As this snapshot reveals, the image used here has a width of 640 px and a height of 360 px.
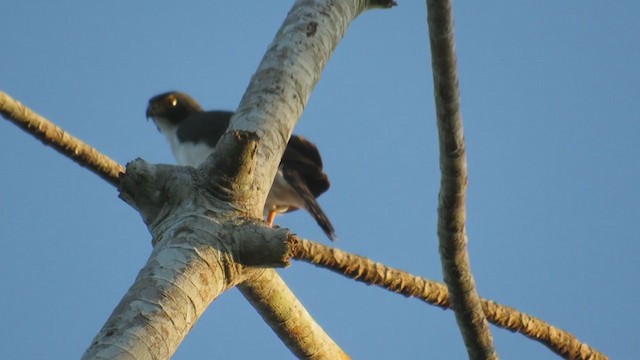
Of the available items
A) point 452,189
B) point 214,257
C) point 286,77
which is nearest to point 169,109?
point 286,77

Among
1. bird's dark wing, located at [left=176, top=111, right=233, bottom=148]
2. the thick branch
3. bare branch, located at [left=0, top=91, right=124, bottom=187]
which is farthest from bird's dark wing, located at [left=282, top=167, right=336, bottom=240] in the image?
the thick branch

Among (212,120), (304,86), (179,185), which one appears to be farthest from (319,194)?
(179,185)

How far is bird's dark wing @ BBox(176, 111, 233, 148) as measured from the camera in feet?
23.0

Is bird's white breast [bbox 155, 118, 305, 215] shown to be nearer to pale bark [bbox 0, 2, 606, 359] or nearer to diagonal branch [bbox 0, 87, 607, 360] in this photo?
diagonal branch [bbox 0, 87, 607, 360]

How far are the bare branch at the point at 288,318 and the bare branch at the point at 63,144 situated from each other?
108 centimetres

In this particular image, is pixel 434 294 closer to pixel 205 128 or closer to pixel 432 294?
pixel 432 294

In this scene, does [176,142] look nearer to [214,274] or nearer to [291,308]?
[291,308]

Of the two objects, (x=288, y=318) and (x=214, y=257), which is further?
(x=288, y=318)

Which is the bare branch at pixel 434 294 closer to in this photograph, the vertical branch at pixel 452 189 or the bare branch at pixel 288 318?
the bare branch at pixel 288 318

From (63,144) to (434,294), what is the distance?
1768mm

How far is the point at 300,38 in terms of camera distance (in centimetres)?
356

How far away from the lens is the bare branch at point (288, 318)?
3.60 metres

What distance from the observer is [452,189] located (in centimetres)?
315

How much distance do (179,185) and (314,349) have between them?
1281 mm
